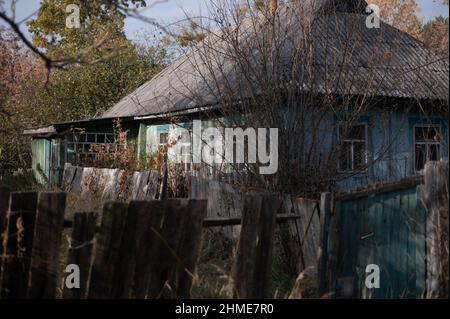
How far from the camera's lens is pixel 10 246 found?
417cm

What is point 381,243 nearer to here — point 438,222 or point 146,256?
point 438,222

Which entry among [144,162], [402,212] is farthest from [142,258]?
[144,162]

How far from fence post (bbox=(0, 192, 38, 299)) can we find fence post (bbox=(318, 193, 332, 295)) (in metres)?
2.34

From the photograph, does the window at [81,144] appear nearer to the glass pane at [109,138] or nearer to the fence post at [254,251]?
the glass pane at [109,138]

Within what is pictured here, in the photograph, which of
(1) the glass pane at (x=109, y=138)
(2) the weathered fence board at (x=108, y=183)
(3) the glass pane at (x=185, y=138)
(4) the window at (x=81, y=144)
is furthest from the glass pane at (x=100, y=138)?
(2) the weathered fence board at (x=108, y=183)

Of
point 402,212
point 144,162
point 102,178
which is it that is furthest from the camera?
point 144,162

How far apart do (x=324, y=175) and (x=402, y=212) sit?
10.6 feet

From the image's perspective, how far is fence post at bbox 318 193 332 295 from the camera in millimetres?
5004

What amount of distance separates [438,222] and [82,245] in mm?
2684

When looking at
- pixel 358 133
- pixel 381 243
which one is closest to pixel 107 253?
pixel 381 243

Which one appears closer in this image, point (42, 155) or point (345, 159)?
point (345, 159)

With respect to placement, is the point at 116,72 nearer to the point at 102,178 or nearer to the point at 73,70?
the point at 73,70

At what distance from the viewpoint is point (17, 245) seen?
416 centimetres

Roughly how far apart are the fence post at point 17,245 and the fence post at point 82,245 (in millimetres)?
287
